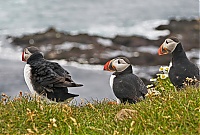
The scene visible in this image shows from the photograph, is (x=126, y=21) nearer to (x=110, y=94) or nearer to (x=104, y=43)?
(x=104, y=43)

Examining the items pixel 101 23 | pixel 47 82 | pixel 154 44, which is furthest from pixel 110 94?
pixel 101 23

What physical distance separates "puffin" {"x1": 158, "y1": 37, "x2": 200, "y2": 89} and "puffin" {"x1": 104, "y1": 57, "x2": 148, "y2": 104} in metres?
0.84

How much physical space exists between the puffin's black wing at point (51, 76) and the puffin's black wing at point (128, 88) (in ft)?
2.62

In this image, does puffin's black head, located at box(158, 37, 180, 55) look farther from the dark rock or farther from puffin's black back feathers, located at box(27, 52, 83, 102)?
the dark rock

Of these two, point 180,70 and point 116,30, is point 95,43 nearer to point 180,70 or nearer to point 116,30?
point 116,30

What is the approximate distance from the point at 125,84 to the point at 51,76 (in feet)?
4.46

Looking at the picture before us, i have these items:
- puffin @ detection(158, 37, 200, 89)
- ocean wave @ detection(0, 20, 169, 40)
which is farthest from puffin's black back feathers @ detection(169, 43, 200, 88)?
ocean wave @ detection(0, 20, 169, 40)

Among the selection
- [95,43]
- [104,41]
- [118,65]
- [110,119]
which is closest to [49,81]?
[118,65]

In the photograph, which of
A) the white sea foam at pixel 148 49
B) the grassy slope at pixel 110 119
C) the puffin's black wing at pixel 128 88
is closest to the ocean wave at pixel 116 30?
the white sea foam at pixel 148 49

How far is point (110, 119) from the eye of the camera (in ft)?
23.2

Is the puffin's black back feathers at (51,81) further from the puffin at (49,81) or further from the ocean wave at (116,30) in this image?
the ocean wave at (116,30)

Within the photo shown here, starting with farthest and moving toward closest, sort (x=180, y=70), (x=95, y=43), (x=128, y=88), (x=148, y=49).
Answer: (x=95, y=43), (x=148, y=49), (x=180, y=70), (x=128, y=88)

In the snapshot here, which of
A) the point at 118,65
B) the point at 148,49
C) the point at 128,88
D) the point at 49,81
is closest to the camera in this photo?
the point at 49,81

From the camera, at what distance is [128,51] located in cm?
2459
